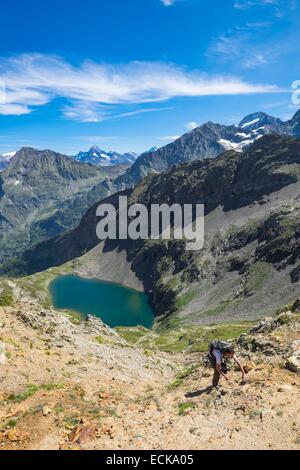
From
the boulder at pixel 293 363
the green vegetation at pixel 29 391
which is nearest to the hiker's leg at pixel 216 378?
the boulder at pixel 293 363

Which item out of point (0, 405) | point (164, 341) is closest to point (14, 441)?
point (0, 405)

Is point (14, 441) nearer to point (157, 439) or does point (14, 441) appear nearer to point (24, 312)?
point (157, 439)

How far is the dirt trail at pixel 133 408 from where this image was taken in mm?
23625

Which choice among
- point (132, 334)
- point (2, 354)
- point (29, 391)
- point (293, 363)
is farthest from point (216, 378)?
point (132, 334)

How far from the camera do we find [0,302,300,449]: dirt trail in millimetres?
23625

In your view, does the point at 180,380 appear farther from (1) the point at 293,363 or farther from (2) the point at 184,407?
(1) the point at 293,363

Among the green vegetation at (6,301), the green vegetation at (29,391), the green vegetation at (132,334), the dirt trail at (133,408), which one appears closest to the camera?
the dirt trail at (133,408)

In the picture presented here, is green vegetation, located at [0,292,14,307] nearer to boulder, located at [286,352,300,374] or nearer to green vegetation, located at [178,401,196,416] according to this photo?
green vegetation, located at [178,401,196,416]

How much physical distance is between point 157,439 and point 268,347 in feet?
57.7

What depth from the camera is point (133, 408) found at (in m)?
29.5

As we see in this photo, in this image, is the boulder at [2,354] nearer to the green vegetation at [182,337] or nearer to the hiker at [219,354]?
the hiker at [219,354]

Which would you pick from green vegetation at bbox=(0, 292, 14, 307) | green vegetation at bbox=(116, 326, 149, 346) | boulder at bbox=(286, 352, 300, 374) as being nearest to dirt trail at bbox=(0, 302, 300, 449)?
boulder at bbox=(286, 352, 300, 374)

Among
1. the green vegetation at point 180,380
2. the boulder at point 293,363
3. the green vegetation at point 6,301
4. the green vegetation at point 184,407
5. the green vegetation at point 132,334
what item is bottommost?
the green vegetation at point 132,334
